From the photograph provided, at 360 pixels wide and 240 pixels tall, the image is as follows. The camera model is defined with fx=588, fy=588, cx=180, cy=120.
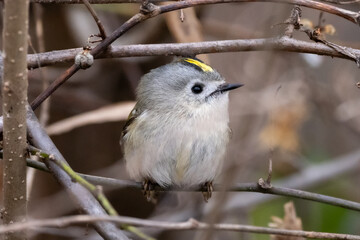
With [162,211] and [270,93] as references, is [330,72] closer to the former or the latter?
[270,93]

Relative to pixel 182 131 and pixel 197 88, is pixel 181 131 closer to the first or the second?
pixel 182 131

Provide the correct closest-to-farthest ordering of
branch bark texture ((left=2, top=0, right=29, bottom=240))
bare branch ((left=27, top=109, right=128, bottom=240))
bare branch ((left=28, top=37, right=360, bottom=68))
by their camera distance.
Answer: branch bark texture ((left=2, top=0, right=29, bottom=240)) < bare branch ((left=27, top=109, right=128, bottom=240)) < bare branch ((left=28, top=37, right=360, bottom=68))

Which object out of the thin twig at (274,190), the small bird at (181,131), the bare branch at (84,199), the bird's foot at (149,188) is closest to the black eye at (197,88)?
the small bird at (181,131)

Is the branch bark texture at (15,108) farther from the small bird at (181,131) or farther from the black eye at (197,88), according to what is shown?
the black eye at (197,88)

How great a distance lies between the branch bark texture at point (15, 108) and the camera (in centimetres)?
132

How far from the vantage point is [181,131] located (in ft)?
7.66

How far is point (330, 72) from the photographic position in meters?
4.64

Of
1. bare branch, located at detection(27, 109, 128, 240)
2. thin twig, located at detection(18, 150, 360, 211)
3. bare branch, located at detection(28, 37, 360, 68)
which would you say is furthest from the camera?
bare branch, located at detection(28, 37, 360, 68)

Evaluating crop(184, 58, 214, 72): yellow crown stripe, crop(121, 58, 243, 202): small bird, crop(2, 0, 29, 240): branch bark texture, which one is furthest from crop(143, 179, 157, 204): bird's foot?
crop(2, 0, 29, 240): branch bark texture

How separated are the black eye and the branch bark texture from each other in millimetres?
1045

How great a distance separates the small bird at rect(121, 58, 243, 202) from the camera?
2334mm

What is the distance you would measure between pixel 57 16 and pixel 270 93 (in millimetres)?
1437

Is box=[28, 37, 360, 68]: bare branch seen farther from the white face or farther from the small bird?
the white face

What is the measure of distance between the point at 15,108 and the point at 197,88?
43.8 inches
